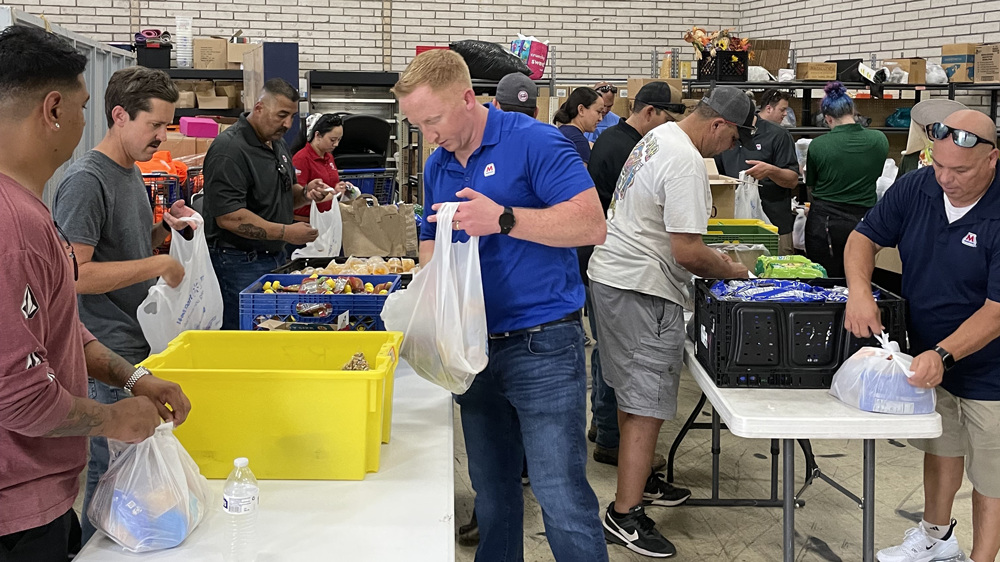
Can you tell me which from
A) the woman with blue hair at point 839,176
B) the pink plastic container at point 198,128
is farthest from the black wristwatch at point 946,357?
the pink plastic container at point 198,128

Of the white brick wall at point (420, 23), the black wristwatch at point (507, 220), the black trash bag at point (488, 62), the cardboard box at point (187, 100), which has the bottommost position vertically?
the black wristwatch at point (507, 220)

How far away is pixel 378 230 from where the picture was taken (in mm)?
4781

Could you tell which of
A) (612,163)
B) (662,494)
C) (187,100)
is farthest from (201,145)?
(662,494)

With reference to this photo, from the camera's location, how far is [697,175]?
292 centimetres

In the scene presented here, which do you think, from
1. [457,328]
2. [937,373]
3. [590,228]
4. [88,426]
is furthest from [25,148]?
[937,373]

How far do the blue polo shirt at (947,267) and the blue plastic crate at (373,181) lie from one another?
14.7 ft

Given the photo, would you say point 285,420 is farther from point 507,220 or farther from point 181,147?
point 181,147

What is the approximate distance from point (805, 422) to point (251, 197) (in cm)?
246

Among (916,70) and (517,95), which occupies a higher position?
(916,70)

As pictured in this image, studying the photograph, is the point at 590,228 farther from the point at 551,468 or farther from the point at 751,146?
the point at 751,146

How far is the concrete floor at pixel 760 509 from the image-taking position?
11.3 feet

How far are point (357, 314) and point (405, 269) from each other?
2.75 ft

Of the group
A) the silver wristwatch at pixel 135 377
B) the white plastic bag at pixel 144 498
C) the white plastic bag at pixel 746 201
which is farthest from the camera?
the white plastic bag at pixel 746 201

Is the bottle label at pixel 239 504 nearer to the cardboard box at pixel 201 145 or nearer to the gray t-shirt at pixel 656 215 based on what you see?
the gray t-shirt at pixel 656 215
